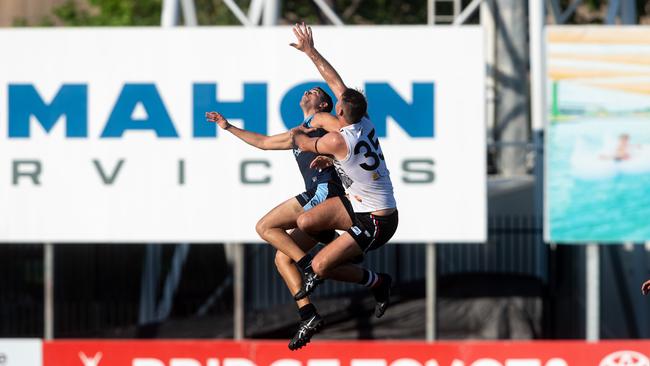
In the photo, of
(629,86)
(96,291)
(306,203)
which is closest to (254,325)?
(96,291)

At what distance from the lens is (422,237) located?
28.3 metres

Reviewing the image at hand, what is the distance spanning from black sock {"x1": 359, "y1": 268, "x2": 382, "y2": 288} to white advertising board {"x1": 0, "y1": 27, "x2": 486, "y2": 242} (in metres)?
12.2

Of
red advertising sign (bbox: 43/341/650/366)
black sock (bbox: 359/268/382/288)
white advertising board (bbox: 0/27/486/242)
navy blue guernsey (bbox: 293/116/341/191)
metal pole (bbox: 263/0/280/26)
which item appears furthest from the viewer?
metal pole (bbox: 263/0/280/26)

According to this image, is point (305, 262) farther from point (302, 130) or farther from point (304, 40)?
point (304, 40)

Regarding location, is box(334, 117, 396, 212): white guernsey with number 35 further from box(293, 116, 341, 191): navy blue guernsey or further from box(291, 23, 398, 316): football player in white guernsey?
box(293, 116, 341, 191): navy blue guernsey

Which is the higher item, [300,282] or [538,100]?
[538,100]

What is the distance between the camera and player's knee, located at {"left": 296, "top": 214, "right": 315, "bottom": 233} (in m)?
13.3

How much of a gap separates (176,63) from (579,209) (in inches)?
320

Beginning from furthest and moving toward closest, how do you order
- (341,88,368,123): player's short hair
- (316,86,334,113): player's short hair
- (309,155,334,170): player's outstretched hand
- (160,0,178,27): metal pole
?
(160,0,178,27): metal pole, (316,86,334,113): player's short hair, (341,88,368,123): player's short hair, (309,155,334,170): player's outstretched hand

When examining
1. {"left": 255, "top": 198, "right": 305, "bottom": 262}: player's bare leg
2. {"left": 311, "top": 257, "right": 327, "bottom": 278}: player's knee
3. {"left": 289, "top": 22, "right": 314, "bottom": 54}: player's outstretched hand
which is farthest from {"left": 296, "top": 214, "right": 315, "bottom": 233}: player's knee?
{"left": 289, "top": 22, "right": 314, "bottom": 54}: player's outstretched hand

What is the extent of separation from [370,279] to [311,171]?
1.40m

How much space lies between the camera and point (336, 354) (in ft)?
85.4

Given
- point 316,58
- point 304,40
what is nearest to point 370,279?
point 316,58

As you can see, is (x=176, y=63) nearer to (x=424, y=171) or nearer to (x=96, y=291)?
(x=424, y=171)
